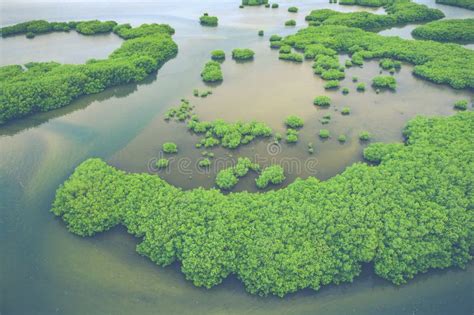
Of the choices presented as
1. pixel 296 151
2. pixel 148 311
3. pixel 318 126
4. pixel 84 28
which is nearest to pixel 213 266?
pixel 148 311

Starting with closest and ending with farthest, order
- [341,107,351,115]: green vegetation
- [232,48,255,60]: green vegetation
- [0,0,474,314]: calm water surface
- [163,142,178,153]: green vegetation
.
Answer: [0,0,474,314]: calm water surface < [163,142,178,153]: green vegetation < [341,107,351,115]: green vegetation < [232,48,255,60]: green vegetation

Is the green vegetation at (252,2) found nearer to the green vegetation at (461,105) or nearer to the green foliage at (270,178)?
the green vegetation at (461,105)

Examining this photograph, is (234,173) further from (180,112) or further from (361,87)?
(361,87)

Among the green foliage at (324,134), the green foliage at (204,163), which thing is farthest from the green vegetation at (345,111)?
the green foliage at (204,163)

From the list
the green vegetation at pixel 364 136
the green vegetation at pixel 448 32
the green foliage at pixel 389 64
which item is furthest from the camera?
the green vegetation at pixel 448 32

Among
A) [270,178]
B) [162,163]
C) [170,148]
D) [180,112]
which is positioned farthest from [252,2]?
[270,178]

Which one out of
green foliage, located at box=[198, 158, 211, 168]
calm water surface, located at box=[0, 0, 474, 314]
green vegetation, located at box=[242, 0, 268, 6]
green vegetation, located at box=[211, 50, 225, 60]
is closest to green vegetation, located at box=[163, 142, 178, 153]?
calm water surface, located at box=[0, 0, 474, 314]

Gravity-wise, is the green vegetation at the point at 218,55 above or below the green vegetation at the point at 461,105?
above

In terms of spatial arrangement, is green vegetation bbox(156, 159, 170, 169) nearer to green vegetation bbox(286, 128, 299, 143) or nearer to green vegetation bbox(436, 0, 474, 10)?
green vegetation bbox(286, 128, 299, 143)
